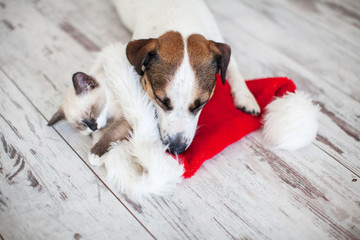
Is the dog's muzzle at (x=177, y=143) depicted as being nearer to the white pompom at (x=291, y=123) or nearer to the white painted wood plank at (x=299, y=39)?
the white pompom at (x=291, y=123)

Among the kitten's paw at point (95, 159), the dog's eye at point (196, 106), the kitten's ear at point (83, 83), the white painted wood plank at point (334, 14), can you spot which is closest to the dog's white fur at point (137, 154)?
the kitten's paw at point (95, 159)

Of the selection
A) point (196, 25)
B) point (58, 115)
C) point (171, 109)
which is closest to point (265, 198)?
point (171, 109)

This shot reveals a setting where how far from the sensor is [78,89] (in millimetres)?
1475

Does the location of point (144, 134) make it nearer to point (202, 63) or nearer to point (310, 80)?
point (202, 63)

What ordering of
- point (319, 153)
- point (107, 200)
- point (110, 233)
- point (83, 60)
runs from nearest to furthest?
point (110, 233), point (107, 200), point (319, 153), point (83, 60)

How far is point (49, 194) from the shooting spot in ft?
4.63

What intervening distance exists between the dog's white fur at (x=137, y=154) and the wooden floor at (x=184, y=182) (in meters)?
0.09

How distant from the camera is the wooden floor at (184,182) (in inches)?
53.1

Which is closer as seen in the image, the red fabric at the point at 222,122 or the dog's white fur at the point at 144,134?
the dog's white fur at the point at 144,134

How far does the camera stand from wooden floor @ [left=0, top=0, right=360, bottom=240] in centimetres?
135

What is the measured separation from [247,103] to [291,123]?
29cm

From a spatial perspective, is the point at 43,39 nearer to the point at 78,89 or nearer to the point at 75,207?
the point at 78,89

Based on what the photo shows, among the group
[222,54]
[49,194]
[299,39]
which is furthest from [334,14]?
[49,194]

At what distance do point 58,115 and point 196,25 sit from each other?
104 centimetres
